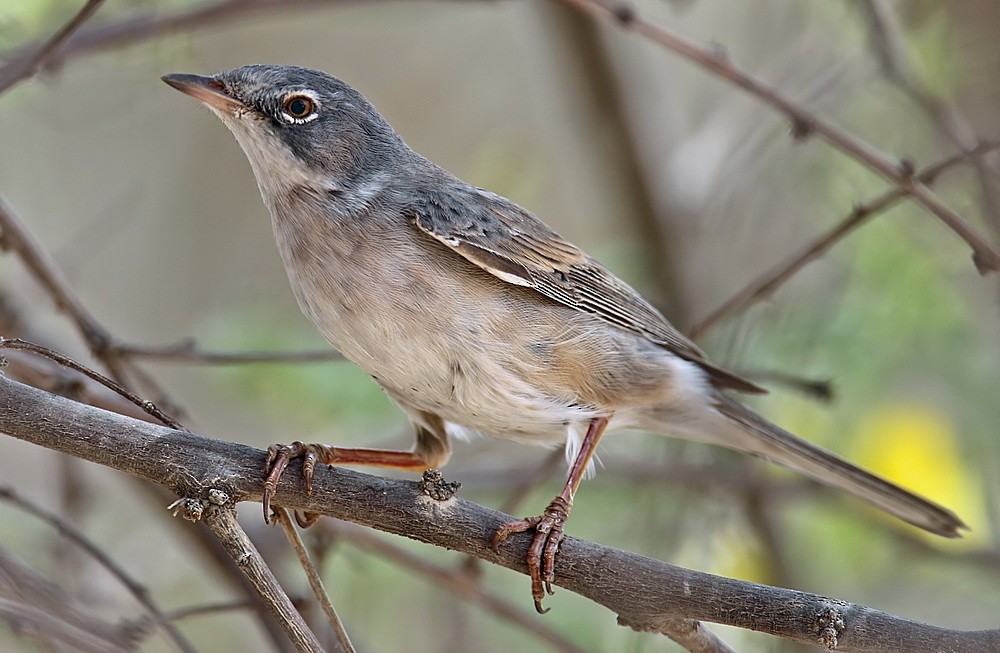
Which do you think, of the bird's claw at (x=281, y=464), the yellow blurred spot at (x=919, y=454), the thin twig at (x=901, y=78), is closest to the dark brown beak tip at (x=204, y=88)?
the bird's claw at (x=281, y=464)

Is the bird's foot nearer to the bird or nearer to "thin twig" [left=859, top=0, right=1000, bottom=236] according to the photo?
the bird

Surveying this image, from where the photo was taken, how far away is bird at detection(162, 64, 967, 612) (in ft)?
13.0

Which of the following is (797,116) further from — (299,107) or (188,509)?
(188,509)

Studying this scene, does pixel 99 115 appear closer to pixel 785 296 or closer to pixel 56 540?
pixel 56 540

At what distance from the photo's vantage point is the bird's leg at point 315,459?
3.00m

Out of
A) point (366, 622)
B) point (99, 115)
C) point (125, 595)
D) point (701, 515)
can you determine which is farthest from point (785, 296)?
point (99, 115)

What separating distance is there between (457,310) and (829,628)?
1.85 metres

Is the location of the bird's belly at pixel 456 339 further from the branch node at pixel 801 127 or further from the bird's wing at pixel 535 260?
the branch node at pixel 801 127

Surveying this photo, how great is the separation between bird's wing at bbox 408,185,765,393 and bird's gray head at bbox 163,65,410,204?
0.38m

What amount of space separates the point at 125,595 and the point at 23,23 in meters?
3.10

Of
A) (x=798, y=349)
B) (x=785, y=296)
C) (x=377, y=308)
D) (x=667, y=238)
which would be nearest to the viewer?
(x=377, y=308)

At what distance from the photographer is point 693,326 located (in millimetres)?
5527

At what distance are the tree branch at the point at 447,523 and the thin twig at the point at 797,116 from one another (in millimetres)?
1723

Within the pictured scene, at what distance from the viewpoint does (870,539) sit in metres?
6.59
